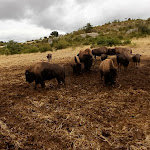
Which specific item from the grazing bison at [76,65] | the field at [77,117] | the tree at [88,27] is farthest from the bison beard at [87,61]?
the tree at [88,27]

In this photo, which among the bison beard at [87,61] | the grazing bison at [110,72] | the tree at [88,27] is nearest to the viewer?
the grazing bison at [110,72]

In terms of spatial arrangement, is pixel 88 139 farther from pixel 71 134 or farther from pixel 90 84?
pixel 90 84

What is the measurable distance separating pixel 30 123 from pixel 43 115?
1.75 ft

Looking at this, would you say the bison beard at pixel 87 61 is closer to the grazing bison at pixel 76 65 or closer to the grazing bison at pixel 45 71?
the grazing bison at pixel 76 65

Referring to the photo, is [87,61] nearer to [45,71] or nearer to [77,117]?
[45,71]

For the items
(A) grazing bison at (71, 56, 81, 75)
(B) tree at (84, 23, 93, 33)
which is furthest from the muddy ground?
(B) tree at (84, 23, 93, 33)

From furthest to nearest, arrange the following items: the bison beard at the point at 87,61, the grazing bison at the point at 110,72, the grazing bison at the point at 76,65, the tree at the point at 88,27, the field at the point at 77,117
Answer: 1. the tree at the point at 88,27
2. the bison beard at the point at 87,61
3. the grazing bison at the point at 76,65
4. the grazing bison at the point at 110,72
5. the field at the point at 77,117

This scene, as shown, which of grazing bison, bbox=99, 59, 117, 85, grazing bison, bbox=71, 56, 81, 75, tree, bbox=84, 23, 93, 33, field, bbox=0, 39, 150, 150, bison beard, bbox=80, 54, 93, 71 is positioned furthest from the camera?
tree, bbox=84, 23, 93, 33

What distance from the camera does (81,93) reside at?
263 inches

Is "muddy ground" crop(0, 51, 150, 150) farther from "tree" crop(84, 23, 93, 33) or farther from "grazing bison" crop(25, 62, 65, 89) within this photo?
"tree" crop(84, 23, 93, 33)

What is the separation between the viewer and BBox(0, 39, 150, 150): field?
138 inches

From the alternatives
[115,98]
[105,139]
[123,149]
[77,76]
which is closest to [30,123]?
[105,139]

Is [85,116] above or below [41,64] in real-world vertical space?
below

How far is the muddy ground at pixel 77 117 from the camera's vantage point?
3502 mm
